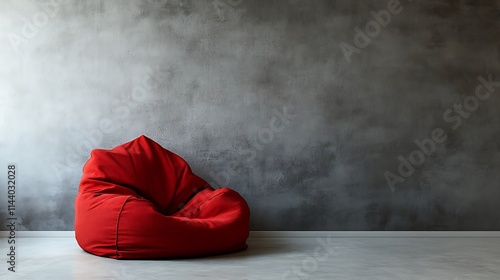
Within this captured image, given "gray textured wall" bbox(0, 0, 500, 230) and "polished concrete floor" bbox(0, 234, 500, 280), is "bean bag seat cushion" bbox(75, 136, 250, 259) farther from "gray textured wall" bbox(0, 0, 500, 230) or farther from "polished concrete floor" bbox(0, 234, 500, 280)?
"gray textured wall" bbox(0, 0, 500, 230)

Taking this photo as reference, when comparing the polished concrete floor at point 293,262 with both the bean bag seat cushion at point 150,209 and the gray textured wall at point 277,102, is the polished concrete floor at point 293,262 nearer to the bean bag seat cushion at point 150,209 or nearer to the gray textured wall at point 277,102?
the bean bag seat cushion at point 150,209

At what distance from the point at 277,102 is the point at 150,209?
5.92 feet

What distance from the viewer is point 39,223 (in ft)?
16.9

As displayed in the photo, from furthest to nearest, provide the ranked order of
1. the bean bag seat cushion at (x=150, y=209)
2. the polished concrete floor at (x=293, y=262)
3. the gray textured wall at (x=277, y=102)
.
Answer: the gray textured wall at (x=277, y=102) < the bean bag seat cushion at (x=150, y=209) < the polished concrete floor at (x=293, y=262)

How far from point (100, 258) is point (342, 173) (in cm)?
227

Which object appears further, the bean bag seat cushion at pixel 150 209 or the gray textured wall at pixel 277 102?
the gray textured wall at pixel 277 102

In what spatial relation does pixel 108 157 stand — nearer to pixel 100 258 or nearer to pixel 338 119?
pixel 100 258

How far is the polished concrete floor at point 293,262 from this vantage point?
11.2 feet

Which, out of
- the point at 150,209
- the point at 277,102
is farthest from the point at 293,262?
the point at 277,102

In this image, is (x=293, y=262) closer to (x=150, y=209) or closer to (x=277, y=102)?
(x=150, y=209)

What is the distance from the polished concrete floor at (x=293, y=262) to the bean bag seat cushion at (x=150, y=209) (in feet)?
0.28

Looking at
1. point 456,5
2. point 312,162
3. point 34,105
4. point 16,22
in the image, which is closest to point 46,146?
point 34,105

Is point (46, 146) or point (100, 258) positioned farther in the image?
point (46, 146)

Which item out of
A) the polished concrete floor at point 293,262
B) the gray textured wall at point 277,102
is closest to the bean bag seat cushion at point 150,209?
Result: the polished concrete floor at point 293,262
